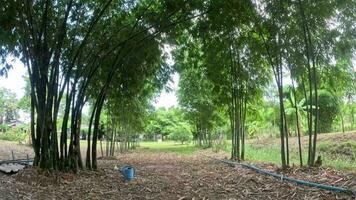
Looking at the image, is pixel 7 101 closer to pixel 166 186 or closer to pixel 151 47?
pixel 151 47

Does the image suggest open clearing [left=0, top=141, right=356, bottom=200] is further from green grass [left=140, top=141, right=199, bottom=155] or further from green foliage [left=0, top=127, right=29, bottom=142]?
green foliage [left=0, top=127, right=29, bottom=142]

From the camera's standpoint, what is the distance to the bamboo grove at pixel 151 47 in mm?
7262

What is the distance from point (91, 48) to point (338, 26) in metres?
5.03

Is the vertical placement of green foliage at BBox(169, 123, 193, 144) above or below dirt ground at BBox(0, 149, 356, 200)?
above

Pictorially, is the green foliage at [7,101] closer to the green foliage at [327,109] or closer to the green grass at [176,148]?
the green grass at [176,148]

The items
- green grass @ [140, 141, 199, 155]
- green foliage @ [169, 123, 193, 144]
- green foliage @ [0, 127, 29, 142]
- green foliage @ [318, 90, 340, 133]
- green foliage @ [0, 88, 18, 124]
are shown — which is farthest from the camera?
green foliage @ [0, 88, 18, 124]

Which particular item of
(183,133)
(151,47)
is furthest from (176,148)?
(151,47)

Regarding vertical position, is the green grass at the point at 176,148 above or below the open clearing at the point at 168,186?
below

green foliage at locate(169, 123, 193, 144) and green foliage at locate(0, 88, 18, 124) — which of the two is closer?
green foliage at locate(169, 123, 193, 144)

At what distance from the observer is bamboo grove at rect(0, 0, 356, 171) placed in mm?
7262

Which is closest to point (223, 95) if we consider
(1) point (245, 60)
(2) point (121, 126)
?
(1) point (245, 60)

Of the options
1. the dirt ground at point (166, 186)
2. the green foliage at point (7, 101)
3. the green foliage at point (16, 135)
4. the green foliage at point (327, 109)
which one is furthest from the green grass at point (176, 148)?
the green foliage at point (7, 101)

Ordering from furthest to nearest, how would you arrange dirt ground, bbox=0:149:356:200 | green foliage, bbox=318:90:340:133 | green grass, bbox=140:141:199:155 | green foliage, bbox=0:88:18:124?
1. green foliage, bbox=0:88:18:124
2. green grass, bbox=140:141:199:155
3. green foliage, bbox=318:90:340:133
4. dirt ground, bbox=0:149:356:200

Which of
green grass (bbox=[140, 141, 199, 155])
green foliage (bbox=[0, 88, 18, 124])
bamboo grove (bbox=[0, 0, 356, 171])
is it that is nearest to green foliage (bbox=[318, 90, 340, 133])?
green grass (bbox=[140, 141, 199, 155])
